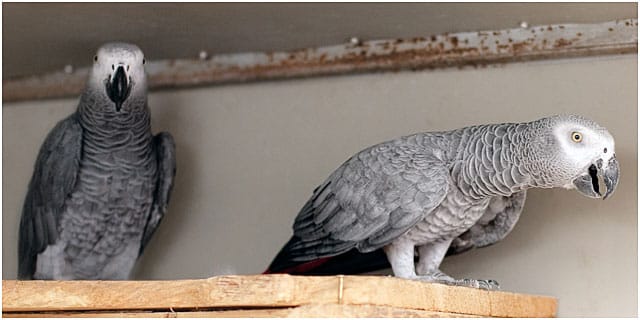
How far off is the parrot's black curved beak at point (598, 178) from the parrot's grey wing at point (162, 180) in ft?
2.61

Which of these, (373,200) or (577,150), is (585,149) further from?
(373,200)

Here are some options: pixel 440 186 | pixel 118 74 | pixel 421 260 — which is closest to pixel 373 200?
pixel 440 186

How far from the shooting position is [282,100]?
197cm

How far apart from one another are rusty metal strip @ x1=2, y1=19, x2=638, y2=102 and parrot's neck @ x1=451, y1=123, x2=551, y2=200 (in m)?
0.35

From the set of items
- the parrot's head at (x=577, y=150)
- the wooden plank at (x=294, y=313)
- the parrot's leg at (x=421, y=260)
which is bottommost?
the wooden plank at (x=294, y=313)

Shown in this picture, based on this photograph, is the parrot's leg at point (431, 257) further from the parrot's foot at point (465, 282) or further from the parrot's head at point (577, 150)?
Result: the parrot's head at point (577, 150)

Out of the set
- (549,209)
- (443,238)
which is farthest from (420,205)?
(549,209)

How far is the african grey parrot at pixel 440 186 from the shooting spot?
138 centimetres

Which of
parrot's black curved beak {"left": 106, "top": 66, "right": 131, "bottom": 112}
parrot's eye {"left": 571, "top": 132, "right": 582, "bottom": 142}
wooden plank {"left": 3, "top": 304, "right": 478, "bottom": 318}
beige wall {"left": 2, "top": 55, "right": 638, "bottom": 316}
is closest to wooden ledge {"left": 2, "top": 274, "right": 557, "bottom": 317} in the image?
wooden plank {"left": 3, "top": 304, "right": 478, "bottom": 318}

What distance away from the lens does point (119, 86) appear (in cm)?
172

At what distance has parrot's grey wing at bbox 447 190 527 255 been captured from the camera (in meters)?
1.57

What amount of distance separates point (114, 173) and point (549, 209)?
0.79 m

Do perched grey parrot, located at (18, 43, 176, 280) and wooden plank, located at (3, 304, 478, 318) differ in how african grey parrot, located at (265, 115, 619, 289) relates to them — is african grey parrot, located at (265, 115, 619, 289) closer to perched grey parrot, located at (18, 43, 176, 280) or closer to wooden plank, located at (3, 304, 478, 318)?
wooden plank, located at (3, 304, 478, 318)

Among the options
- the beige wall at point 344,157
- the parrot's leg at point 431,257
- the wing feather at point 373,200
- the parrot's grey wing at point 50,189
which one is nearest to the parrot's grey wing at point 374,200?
the wing feather at point 373,200
